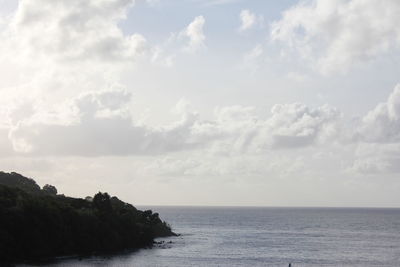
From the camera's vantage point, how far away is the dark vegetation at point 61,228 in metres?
114

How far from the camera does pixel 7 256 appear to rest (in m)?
108

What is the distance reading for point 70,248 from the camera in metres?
125

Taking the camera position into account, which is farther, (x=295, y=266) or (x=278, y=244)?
(x=278, y=244)

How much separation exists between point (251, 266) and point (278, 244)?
183ft

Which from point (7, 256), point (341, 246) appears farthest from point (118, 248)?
point (341, 246)

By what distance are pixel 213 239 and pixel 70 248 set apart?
74.3 metres

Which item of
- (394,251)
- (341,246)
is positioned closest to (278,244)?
(341,246)

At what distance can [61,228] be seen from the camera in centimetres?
12675

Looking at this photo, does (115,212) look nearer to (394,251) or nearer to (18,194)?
(18,194)

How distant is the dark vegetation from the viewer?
Result: 114 meters

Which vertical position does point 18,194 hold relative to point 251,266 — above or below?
above

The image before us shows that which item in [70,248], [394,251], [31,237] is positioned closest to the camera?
[31,237]

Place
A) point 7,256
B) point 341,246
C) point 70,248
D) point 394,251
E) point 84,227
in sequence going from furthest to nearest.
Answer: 1. point 341,246
2. point 394,251
3. point 84,227
4. point 70,248
5. point 7,256

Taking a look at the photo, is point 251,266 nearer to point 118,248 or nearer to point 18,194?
point 118,248
